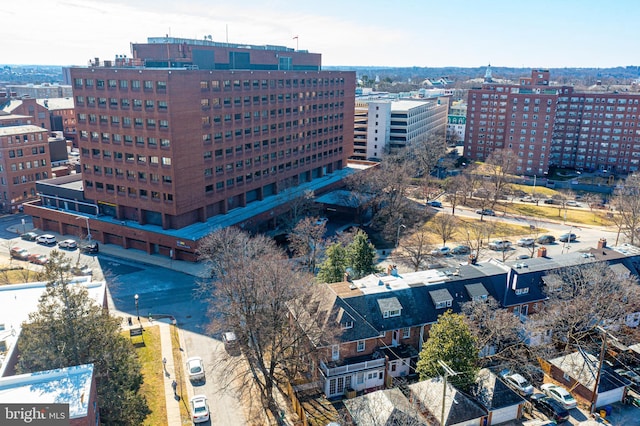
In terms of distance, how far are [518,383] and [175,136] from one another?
175 feet

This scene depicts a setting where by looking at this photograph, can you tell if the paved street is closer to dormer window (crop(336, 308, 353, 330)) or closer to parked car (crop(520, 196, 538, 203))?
dormer window (crop(336, 308, 353, 330))

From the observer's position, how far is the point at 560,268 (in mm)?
52531

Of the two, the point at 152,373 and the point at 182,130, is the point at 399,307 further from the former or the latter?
the point at 182,130

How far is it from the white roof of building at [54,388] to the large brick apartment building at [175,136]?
39.3m

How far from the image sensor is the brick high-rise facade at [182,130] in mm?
68438

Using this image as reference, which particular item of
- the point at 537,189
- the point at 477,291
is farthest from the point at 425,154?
the point at 477,291

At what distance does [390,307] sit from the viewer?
44.2 meters

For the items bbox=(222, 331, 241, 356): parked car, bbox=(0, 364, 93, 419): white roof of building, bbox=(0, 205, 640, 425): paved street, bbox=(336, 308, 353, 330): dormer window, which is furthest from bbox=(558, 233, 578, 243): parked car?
bbox=(0, 364, 93, 419): white roof of building

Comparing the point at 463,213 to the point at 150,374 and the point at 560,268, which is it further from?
the point at 150,374

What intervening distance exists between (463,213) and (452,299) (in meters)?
55.5

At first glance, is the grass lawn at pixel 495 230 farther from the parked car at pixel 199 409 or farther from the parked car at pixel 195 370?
the parked car at pixel 199 409

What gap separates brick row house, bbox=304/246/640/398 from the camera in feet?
135

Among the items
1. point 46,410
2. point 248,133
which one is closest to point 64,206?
point 248,133

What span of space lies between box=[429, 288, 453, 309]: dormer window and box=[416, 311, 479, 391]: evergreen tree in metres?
7.09
